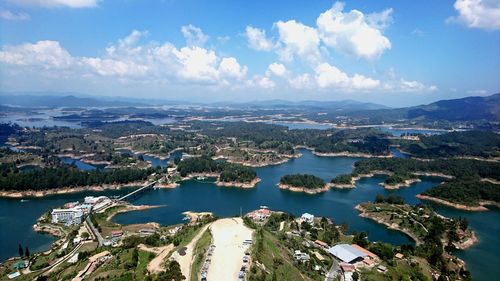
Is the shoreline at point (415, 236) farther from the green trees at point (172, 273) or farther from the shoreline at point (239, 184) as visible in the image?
the green trees at point (172, 273)

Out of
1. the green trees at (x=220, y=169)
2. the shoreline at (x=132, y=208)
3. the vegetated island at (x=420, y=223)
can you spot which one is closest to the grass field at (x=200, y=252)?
the shoreline at (x=132, y=208)

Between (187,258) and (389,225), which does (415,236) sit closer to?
(389,225)

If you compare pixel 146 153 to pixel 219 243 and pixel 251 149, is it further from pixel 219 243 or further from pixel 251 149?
pixel 219 243

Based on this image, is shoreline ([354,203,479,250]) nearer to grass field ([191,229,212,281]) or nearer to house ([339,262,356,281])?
house ([339,262,356,281])

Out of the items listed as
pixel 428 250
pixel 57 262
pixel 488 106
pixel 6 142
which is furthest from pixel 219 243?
pixel 488 106

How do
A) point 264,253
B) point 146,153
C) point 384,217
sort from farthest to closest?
1. point 146,153
2. point 384,217
3. point 264,253
